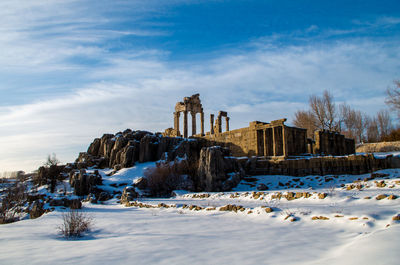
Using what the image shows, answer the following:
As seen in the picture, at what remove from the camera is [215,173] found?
21.3 metres

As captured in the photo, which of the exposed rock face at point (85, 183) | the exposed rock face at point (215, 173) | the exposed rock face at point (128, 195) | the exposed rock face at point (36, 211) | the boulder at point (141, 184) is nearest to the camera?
the exposed rock face at point (36, 211)

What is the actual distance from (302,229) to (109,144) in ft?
102

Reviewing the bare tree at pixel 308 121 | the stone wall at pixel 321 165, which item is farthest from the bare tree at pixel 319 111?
the stone wall at pixel 321 165

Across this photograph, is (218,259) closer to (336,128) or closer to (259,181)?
(259,181)

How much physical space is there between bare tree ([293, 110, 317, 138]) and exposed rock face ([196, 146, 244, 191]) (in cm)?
2927

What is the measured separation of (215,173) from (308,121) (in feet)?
106

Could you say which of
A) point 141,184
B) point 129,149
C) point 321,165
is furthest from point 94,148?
point 321,165

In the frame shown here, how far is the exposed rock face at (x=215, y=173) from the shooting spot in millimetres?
21031

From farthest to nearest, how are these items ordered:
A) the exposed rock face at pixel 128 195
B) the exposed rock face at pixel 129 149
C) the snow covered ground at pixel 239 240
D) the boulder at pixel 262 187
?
the exposed rock face at pixel 129 149
the boulder at pixel 262 187
the exposed rock face at pixel 128 195
the snow covered ground at pixel 239 240

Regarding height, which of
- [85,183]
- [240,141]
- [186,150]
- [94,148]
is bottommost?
[85,183]

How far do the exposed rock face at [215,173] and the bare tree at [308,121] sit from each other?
29266 mm

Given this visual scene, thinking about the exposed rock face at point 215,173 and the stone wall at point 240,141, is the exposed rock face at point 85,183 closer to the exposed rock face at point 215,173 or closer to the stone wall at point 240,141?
the exposed rock face at point 215,173

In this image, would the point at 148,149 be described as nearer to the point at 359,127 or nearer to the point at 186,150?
the point at 186,150

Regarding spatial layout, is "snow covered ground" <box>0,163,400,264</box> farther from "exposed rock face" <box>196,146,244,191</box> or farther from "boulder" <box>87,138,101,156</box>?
"boulder" <box>87,138,101,156</box>
